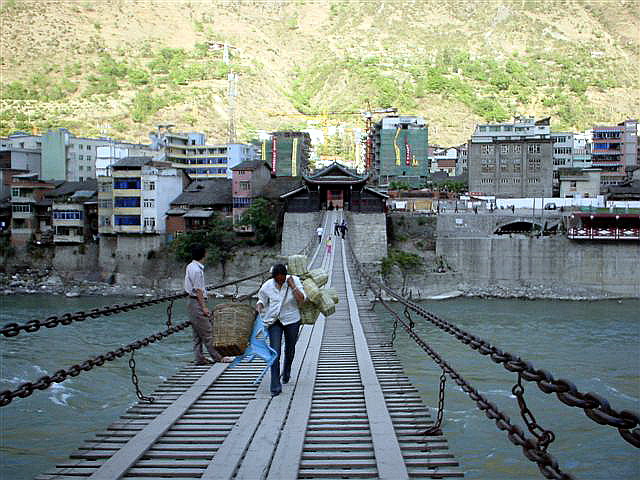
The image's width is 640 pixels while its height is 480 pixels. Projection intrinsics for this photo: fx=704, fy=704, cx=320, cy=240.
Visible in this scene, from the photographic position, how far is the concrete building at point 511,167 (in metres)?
44.8

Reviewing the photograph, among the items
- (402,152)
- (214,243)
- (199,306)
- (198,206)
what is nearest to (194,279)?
(199,306)

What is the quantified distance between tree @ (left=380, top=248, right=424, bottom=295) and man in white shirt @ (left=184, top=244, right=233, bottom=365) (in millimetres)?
24792

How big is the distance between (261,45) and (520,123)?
7977 centimetres

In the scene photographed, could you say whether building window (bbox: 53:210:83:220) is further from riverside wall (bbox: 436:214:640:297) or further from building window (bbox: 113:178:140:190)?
riverside wall (bbox: 436:214:640:297)

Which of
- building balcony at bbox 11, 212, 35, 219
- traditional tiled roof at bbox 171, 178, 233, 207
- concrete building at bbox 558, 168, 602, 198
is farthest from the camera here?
concrete building at bbox 558, 168, 602, 198

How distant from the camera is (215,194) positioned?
38375 millimetres

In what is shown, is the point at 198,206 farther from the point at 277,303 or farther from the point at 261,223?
the point at 277,303

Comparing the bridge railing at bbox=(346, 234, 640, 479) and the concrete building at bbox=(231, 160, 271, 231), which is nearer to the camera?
the bridge railing at bbox=(346, 234, 640, 479)

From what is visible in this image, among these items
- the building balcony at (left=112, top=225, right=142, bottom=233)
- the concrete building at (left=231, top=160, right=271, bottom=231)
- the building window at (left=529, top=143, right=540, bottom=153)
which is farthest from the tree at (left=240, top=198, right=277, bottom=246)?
the building window at (left=529, top=143, right=540, bottom=153)

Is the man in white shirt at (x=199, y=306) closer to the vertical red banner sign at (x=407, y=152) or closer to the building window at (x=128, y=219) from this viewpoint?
the building window at (x=128, y=219)

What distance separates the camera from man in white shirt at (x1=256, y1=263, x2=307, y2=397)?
5586mm

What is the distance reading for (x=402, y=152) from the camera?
53.6 m

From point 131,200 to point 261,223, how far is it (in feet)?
23.0

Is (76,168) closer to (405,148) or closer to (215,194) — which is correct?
(215,194)
